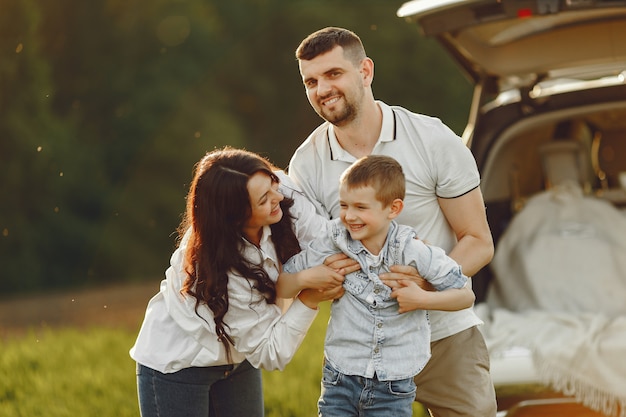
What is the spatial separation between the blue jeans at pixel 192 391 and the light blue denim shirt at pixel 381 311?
0.44 metres

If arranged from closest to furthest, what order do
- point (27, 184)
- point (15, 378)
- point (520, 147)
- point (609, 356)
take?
point (609, 356)
point (520, 147)
point (15, 378)
point (27, 184)

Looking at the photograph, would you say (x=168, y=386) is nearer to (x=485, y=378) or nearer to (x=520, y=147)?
(x=485, y=378)

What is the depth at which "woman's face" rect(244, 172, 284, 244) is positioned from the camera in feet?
11.0

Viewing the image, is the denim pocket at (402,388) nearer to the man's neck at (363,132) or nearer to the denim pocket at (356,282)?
the denim pocket at (356,282)

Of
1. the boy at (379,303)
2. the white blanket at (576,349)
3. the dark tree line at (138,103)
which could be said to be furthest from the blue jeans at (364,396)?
the dark tree line at (138,103)

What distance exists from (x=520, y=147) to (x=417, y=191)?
224 cm

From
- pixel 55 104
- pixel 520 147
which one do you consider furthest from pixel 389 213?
pixel 55 104

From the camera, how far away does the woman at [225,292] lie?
3354 millimetres

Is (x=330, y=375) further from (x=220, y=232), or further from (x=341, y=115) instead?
(x=341, y=115)

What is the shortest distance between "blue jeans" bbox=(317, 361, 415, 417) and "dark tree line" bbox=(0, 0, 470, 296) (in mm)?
9874

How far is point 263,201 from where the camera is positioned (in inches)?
132

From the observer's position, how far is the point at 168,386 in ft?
11.5

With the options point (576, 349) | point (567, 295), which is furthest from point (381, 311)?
point (567, 295)

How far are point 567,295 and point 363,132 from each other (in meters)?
2.09
